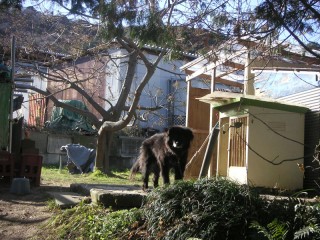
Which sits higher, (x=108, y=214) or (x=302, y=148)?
(x=302, y=148)

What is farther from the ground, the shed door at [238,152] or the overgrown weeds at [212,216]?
the shed door at [238,152]

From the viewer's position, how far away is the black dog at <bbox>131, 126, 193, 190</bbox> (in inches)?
322

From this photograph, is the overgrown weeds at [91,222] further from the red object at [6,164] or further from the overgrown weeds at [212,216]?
the red object at [6,164]

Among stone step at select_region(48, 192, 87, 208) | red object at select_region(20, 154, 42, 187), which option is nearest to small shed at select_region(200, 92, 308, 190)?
stone step at select_region(48, 192, 87, 208)

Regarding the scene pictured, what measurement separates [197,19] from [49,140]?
14393 mm

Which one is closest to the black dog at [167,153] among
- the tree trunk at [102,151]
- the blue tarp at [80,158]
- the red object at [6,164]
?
the red object at [6,164]

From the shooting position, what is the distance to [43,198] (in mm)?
8477

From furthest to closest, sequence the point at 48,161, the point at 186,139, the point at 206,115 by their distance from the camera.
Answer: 1. the point at 48,161
2. the point at 206,115
3. the point at 186,139

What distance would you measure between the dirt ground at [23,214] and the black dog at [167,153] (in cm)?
177

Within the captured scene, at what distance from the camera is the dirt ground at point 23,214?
6.52 m

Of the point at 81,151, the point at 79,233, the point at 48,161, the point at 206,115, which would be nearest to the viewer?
the point at 79,233

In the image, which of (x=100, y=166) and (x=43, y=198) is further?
(x=100, y=166)

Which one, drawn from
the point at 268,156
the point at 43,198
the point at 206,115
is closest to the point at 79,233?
the point at 43,198

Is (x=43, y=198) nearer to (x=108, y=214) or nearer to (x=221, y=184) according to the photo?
(x=108, y=214)
